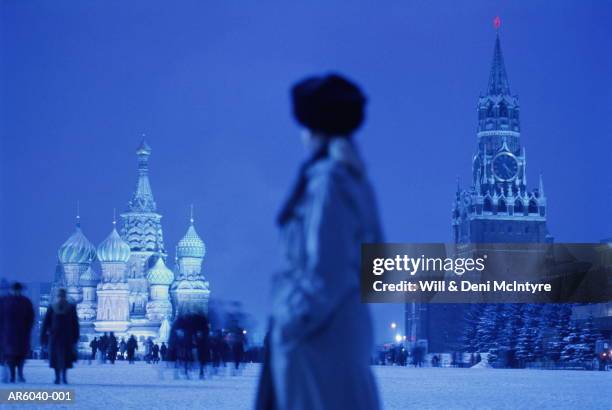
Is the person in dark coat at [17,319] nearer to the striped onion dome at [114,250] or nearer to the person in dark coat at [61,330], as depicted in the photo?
the person in dark coat at [61,330]

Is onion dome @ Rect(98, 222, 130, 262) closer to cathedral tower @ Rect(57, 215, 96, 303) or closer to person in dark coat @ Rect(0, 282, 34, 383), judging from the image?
cathedral tower @ Rect(57, 215, 96, 303)

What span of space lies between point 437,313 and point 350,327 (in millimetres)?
85389

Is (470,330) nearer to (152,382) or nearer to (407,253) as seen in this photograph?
(407,253)

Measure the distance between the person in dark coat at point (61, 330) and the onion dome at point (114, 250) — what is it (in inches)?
2915

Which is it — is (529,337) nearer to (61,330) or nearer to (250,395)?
(250,395)

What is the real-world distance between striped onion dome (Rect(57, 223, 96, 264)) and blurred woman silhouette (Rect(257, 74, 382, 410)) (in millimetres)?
79563

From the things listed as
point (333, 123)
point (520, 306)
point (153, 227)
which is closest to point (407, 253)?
point (520, 306)

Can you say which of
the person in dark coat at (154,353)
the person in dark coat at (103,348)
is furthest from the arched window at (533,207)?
the person in dark coat at (103,348)

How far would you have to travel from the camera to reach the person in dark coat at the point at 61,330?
14.3m

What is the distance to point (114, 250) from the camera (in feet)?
296

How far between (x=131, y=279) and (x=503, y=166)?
2672cm

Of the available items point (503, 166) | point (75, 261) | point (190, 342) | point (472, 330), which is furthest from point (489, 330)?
point (503, 166)

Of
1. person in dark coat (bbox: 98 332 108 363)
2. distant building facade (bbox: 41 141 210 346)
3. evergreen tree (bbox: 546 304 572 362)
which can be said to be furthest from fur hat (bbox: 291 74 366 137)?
distant building facade (bbox: 41 141 210 346)

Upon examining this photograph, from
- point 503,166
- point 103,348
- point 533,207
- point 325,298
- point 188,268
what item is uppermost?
point 503,166
